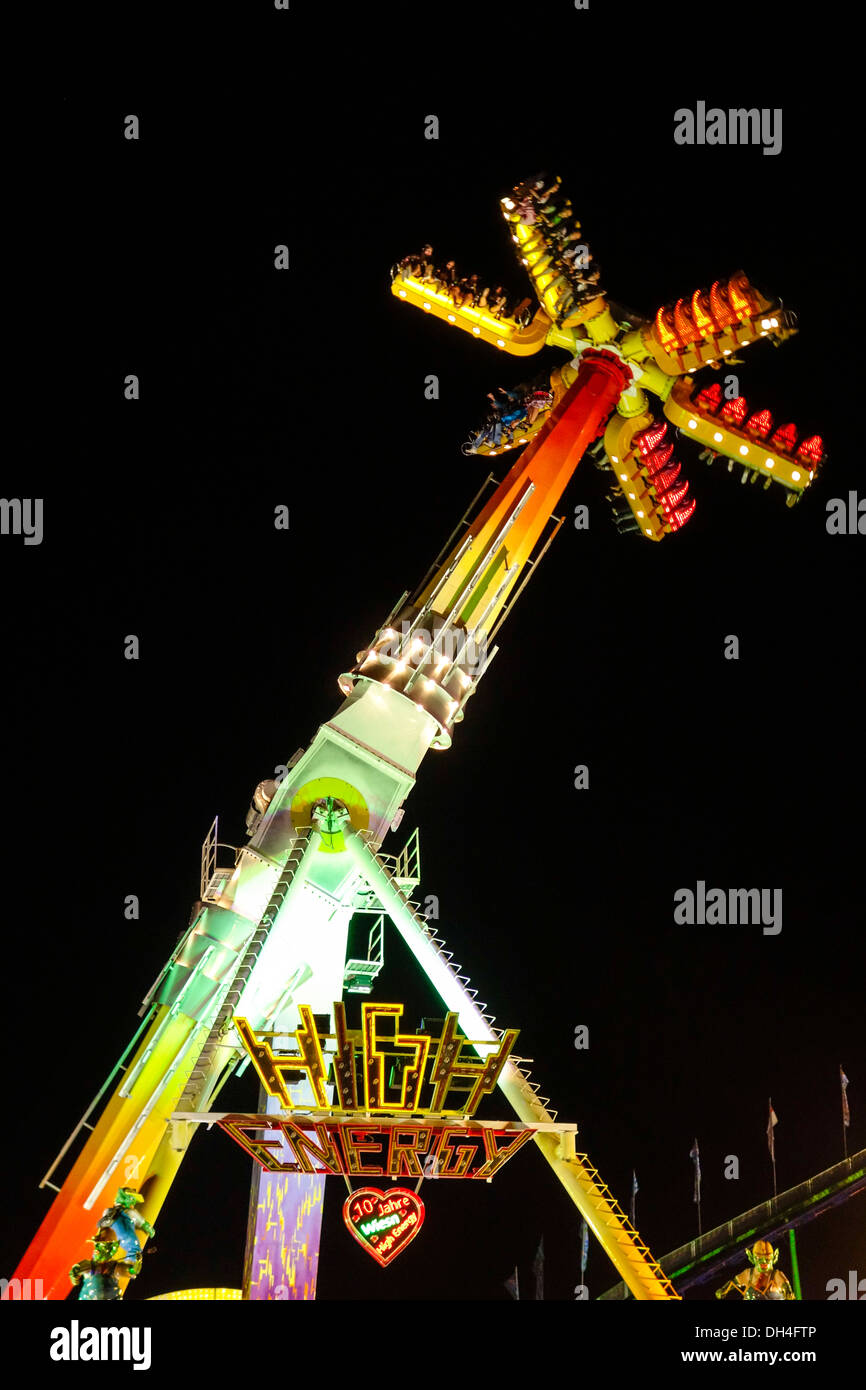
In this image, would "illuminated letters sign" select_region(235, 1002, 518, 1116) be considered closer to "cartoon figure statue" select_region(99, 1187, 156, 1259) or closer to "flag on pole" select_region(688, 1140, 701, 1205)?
"cartoon figure statue" select_region(99, 1187, 156, 1259)

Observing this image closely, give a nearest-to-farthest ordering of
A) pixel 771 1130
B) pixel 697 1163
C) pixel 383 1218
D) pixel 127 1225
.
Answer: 1. pixel 127 1225
2. pixel 383 1218
3. pixel 771 1130
4. pixel 697 1163

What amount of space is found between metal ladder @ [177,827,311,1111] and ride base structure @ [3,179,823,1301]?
0.12 ft

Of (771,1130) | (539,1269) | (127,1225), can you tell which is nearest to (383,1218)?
(127,1225)

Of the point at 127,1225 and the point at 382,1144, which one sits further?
the point at 382,1144

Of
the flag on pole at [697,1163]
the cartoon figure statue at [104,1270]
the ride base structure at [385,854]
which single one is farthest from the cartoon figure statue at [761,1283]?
the flag on pole at [697,1163]

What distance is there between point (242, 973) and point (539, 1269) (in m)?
27.4

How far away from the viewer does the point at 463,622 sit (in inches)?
1005

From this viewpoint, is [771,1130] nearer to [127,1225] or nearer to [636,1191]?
[636,1191]

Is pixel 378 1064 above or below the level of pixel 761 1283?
above

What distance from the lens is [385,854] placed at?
22.4 metres

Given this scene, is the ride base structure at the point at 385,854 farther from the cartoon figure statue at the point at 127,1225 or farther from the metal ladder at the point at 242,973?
the cartoon figure statue at the point at 127,1225

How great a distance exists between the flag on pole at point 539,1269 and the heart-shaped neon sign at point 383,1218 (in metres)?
25.4
